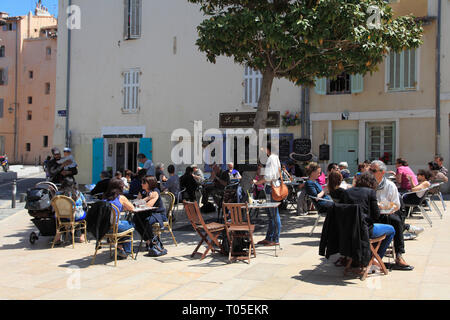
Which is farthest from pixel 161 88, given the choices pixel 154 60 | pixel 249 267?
pixel 249 267

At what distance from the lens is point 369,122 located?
15.5 metres

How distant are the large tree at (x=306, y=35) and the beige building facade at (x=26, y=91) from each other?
109 feet

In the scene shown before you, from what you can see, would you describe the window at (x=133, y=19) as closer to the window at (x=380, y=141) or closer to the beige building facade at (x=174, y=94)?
the beige building facade at (x=174, y=94)

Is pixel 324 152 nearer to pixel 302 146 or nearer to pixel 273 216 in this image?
pixel 302 146

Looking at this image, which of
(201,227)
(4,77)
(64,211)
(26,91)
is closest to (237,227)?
(201,227)

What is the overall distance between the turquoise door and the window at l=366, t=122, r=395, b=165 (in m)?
0.44

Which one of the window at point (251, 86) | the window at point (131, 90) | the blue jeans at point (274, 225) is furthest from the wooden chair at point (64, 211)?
the window at point (131, 90)

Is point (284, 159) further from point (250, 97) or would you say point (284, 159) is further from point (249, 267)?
point (249, 267)

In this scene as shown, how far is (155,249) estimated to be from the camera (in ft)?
23.2

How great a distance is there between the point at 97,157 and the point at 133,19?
20.0 ft

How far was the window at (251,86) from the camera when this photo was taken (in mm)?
17031

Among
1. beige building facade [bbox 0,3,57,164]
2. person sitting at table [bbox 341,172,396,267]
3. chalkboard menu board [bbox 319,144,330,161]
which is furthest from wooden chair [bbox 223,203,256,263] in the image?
beige building facade [bbox 0,3,57,164]

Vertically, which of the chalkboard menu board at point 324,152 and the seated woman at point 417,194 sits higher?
the chalkboard menu board at point 324,152
